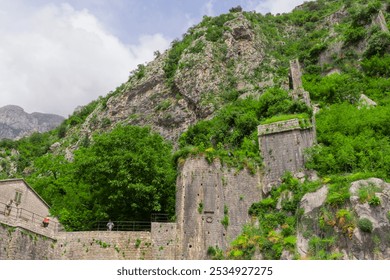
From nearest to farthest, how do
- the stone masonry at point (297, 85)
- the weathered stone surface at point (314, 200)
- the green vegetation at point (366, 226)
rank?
the green vegetation at point (366, 226), the weathered stone surface at point (314, 200), the stone masonry at point (297, 85)

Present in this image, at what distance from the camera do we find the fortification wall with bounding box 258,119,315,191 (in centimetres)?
2952

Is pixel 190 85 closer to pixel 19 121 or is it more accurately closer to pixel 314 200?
pixel 314 200

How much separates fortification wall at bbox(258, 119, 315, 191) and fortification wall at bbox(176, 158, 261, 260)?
147cm

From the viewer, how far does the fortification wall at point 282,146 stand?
2952cm

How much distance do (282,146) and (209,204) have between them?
308 inches

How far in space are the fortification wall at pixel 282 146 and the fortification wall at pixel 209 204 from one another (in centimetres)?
147

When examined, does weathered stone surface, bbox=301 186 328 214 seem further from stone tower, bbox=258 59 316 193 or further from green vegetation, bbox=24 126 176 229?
green vegetation, bbox=24 126 176 229

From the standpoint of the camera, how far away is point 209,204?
26.3m

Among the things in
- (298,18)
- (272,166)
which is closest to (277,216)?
(272,166)

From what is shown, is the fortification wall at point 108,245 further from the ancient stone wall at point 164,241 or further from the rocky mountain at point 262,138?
the rocky mountain at point 262,138

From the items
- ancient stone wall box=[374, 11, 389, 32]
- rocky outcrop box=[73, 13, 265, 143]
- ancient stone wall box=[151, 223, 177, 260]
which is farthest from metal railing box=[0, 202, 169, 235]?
ancient stone wall box=[374, 11, 389, 32]

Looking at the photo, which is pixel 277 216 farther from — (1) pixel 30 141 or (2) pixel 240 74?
(1) pixel 30 141

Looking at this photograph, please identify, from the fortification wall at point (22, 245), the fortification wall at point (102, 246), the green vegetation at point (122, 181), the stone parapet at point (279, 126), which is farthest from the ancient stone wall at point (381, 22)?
the fortification wall at point (22, 245)

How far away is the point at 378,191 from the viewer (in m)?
23.4
